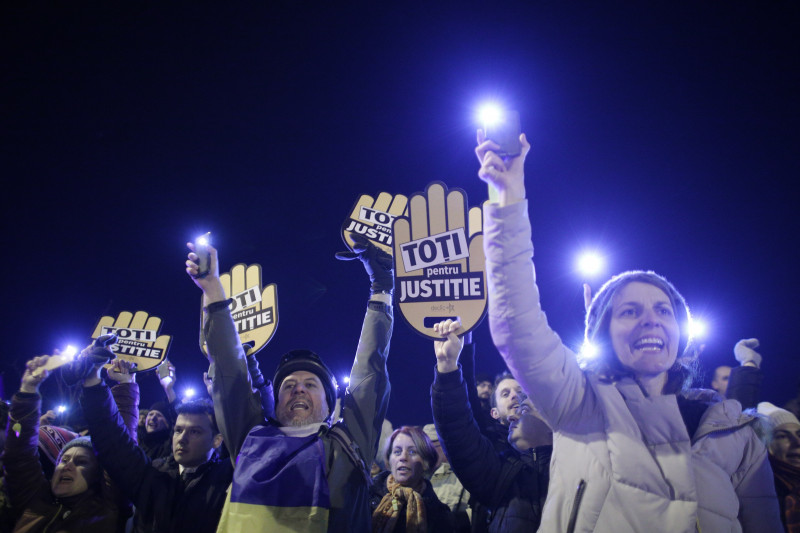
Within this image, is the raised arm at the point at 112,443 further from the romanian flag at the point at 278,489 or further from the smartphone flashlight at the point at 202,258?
the smartphone flashlight at the point at 202,258

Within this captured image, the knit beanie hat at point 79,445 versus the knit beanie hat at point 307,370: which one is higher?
the knit beanie hat at point 307,370

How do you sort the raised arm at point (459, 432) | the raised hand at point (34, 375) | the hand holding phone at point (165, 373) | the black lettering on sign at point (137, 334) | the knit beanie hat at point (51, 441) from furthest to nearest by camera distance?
the hand holding phone at point (165, 373) → the black lettering on sign at point (137, 334) → the knit beanie hat at point (51, 441) → the raised hand at point (34, 375) → the raised arm at point (459, 432)

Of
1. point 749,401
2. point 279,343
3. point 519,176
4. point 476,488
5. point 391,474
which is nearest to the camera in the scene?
point 519,176

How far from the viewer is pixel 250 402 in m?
2.79

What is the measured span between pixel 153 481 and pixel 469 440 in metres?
2.28

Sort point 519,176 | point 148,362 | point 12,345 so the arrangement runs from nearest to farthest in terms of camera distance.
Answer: point 519,176 < point 148,362 < point 12,345

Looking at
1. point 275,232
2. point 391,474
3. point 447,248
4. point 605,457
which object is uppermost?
point 275,232

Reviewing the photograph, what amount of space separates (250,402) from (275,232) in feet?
51.8

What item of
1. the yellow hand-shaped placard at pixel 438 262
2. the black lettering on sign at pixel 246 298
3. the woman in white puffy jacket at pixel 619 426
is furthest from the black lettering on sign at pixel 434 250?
the black lettering on sign at pixel 246 298

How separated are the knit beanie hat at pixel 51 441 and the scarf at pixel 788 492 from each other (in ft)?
17.9

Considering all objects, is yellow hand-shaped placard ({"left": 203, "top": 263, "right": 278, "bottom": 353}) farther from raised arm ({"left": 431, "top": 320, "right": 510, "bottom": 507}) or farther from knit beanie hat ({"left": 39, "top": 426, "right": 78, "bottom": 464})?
raised arm ({"left": 431, "top": 320, "right": 510, "bottom": 507})

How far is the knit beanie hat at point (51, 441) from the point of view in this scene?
160 inches

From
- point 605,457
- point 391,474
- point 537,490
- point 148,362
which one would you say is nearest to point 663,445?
point 605,457

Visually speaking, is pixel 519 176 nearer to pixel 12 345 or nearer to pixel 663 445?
pixel 663 445
